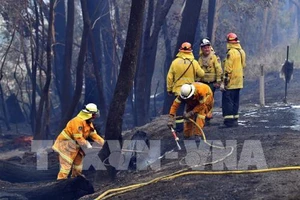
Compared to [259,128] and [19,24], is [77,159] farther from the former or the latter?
[19,24]

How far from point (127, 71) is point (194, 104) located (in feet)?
4.98

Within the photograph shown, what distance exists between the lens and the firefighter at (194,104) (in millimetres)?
12030

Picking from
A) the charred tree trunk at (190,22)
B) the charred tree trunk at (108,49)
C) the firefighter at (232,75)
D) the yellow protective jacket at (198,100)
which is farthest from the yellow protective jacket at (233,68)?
the charred tree trunk at (108,49)

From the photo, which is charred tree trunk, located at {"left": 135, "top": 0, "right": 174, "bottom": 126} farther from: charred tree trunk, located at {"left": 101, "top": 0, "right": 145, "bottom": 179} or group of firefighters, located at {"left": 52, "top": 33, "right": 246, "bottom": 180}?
charred tree trunk, located at {"left": 101, "top": 0, "right": 145, "bottom": 179}

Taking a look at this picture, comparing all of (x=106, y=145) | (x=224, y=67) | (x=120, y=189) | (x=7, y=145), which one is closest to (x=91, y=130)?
(x=106, y=145)

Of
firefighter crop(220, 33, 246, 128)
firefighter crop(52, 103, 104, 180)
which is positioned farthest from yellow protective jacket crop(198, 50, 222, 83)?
firefighter crop(52, 103, 104, 180)

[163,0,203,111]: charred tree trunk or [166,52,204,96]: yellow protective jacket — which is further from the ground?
[163,0,203,111]: charred tree trunk

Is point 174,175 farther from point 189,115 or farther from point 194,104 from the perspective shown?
point 194,104

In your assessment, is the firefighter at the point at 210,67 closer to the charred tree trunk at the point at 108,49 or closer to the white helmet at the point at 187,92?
the white helmet at the point at 187,92

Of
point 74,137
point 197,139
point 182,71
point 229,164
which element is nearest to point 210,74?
point 182,71

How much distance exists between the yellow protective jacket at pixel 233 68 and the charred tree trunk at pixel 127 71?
8.40ft

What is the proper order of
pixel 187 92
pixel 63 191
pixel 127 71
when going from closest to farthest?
pixel 63 191 → pixel 127 71 → pixel 187 92

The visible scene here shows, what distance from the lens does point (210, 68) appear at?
14.1m

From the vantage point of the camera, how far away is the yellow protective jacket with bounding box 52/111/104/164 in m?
11.7
